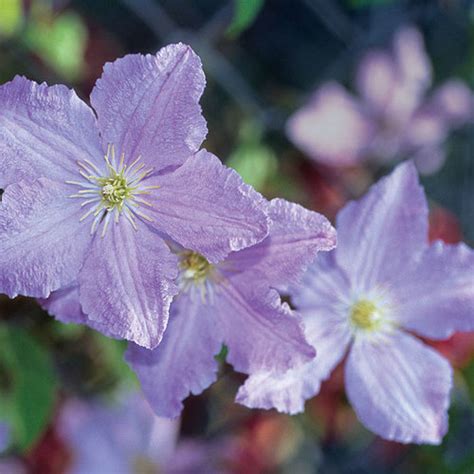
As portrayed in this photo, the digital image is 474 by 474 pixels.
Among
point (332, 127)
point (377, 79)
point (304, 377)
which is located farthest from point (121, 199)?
point (377, 79)

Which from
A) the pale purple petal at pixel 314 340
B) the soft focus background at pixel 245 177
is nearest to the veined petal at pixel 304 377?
the pale purple petal at pixel 314 340

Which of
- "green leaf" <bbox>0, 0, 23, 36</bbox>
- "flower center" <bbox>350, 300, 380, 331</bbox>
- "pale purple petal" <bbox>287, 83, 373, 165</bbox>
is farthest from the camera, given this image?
"pale purple petal" <bbox>287, 83, 373, 165</bbox>

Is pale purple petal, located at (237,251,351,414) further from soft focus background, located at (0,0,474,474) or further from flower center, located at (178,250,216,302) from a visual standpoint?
soft focus background, located at (0,0,474,474)

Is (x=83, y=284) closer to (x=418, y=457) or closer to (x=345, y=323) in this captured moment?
(x=345, y=323)

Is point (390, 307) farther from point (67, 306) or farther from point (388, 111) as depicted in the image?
point (388, 111)

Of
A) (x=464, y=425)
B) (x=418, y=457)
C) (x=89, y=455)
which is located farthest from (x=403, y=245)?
(x=89, y=455)

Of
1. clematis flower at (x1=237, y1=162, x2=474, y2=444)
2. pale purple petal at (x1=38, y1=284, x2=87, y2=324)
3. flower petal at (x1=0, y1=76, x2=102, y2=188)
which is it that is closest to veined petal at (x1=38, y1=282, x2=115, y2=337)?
pale purple petal at (x1=38, y1=284, x2=87, y2=324)

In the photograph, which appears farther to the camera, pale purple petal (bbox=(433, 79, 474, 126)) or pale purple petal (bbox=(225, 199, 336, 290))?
pale purple petal (bbox=(433, 79, 474, 126))
